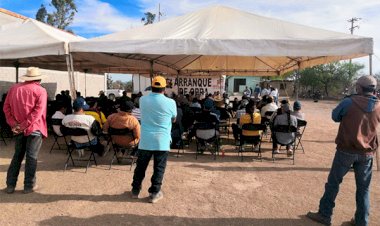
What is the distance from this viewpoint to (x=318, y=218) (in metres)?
3.83

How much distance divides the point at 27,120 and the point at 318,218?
3.80 meters

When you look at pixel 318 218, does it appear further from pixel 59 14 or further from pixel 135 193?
pixel 59 14

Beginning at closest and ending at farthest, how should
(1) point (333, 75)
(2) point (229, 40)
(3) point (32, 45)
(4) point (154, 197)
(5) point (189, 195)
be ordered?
(4) point (154, 197)
(5) point (189, 195)
(2) point (229, 40)
(3) point (32, 45)
(1) point (333, 75)

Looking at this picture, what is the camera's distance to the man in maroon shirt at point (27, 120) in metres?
4.40

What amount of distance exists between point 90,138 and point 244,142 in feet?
10.0

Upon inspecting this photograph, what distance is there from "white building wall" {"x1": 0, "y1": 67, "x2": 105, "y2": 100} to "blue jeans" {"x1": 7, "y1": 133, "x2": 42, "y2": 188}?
10.5m

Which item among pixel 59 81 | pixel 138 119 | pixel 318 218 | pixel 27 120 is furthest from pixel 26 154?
pixel 59 81

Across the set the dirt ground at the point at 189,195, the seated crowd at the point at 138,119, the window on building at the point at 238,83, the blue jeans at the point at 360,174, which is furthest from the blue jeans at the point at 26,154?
the window on building at the point at 238,83

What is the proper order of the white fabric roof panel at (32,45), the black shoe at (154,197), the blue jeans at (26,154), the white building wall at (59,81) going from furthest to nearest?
1. the white building wall at (59,81)
2. the white fabric roof panel at (32,45)
3. the blue jeans at (26,154)
4. the black shoe at (154,197)

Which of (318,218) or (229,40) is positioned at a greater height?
(229,40)

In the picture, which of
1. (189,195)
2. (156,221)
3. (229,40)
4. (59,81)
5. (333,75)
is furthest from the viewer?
(333,75)

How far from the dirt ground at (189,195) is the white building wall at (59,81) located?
8.49 m

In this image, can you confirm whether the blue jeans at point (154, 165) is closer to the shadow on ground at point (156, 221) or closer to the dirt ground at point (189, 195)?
the dirt ground at point (189, 195)

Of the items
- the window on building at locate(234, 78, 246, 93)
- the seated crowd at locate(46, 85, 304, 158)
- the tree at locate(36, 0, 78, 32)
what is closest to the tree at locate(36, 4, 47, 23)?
the tree at locate(36, 0, 78, 32)
